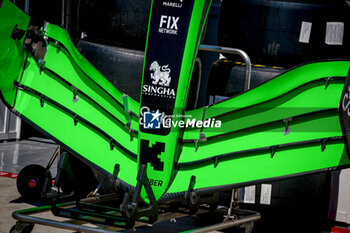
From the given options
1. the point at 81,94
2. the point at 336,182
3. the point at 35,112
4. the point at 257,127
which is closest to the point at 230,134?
the point at 257,127

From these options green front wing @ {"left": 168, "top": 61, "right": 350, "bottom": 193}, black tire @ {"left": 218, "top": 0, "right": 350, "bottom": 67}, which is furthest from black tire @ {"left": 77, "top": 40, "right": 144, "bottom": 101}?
green front wing @ {"left": 168, "top": 61, "right": 350, "bottom": 193}

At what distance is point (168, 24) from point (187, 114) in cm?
48

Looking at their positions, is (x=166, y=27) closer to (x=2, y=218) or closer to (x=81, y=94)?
(x=81, y=94)

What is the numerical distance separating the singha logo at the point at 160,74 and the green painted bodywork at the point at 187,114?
0.26 feet

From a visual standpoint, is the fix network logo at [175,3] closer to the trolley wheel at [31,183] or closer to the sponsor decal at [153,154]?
the sponsor decal at [153,154]

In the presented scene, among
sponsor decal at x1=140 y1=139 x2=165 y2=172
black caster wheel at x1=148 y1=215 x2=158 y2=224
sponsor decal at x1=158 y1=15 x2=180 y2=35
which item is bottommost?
black caster wheel at x1=148 y1=215 x2=158 y2=224

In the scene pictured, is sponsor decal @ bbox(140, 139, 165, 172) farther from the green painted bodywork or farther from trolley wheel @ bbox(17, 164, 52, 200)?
trolley wheel @ bbox(17, 164, 52, 200)

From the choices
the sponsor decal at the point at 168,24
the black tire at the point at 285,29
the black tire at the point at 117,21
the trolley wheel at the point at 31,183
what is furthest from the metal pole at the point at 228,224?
the trolley wheel at the point at 31,183

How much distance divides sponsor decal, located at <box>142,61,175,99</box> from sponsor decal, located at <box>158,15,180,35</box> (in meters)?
0.17

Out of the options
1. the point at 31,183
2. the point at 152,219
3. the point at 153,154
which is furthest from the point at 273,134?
the point at 31,183

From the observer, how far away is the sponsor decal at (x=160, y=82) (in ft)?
8.48

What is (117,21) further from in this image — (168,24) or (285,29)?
(285,29)

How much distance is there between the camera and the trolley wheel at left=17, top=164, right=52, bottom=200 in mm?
4031

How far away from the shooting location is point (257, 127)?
2.61 m
